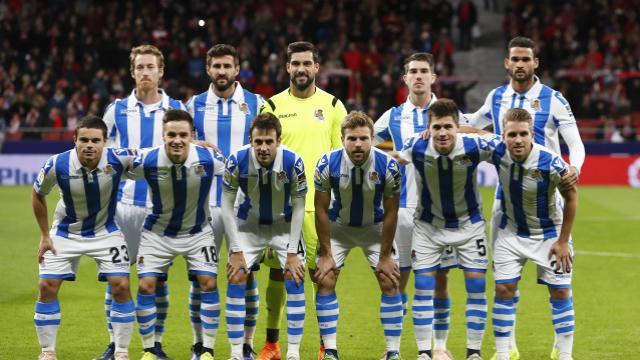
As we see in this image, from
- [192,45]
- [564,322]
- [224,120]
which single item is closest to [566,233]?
[564,322]

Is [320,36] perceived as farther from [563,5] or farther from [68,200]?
[68,200]

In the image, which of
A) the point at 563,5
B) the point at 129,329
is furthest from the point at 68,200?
the point at 563,5

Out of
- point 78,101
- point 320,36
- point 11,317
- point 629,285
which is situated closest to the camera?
point 11,317

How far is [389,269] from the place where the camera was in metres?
7.75

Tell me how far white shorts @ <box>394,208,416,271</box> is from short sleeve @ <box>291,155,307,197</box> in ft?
3.27

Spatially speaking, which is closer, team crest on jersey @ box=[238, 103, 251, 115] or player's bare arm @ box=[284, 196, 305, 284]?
player's bare arm @ box=[284, 196, 305, 284]

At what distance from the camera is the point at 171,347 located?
8672 mm

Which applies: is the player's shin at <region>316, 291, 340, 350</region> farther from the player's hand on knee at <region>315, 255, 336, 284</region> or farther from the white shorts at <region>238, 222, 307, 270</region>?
the white shorts at <region>238, 222, 307, 270</region>

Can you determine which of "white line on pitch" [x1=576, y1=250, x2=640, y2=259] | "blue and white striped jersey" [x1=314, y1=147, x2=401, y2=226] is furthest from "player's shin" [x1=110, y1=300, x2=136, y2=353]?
"white line on pitch" [x1=576, y1=250, x2=640, y2=259]

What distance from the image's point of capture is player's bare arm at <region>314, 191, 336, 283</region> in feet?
25.3

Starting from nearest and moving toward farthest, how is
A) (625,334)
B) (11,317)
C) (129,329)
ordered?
(129,329), (625,334), (11,317)

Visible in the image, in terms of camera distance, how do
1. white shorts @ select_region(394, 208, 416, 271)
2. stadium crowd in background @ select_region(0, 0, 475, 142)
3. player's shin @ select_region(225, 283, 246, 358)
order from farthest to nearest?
stadium crowd in background @ select_region(0, 0, 475, 142) → white shorts @ select_region(394, 208, 416, 271) → player's shin @ select_region(225, 283, 246, 358)

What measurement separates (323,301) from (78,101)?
17538mm

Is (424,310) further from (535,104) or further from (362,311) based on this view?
(362,311)
